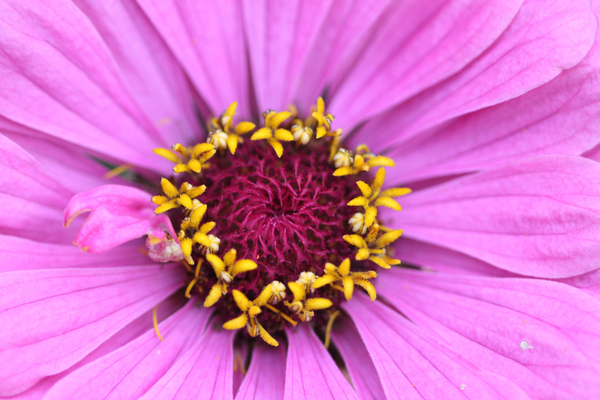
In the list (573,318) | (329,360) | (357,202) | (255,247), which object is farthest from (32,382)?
(573,318)

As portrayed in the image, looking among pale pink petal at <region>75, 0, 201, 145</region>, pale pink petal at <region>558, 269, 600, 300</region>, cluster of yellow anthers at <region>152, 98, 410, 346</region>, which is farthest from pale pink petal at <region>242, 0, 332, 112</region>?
pale pink petal at <region>558, 269, 600, 300</region>

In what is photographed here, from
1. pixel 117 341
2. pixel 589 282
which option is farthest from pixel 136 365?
pixel 589 282

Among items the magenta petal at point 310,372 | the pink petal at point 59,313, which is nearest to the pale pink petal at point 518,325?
the magenta petal at point 310,372

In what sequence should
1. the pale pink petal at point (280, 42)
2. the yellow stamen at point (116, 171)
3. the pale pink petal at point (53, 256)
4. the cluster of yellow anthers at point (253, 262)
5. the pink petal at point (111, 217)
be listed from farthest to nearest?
the pale pink petal at point (280, 42)
the yellow stamen at point (116, 171)
the cluster of yellow anthers at point (253, 262)
the pale pink petal at point (53, 256)
the pink petal at point (111, 217)

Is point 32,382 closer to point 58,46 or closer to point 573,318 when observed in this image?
point 58,46

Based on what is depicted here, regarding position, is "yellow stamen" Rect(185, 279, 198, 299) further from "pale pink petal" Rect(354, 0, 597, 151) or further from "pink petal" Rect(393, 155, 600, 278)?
"pale pink petal" Rect(354, 0, 597, 151)

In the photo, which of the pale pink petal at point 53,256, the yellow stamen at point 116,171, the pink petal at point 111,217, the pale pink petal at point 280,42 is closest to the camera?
the pink petal at point 111,217

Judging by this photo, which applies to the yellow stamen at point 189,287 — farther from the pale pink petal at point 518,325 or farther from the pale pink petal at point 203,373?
the pale pink petal at point 518,325
